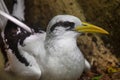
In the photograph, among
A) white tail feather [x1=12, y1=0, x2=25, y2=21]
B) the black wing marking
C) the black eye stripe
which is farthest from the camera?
white tail feather [x1=12, y1=0, x2=25, y2=21]

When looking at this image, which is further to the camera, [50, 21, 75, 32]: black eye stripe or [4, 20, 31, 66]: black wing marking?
[4, 20, 31, 66]: black wing marking

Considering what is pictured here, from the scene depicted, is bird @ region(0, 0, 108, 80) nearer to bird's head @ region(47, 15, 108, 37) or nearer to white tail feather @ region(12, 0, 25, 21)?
bird's head @ region(47, 15, 108, 37)

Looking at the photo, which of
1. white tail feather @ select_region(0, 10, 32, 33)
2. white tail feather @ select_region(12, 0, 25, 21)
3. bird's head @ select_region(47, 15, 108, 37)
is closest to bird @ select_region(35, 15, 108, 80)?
bird's head @ select_region(47, 15, 108, 37)

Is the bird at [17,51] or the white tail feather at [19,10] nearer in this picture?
the bird at [17,51]

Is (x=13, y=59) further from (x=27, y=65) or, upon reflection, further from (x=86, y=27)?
(x=86, y=27)

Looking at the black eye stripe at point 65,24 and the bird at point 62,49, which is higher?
the black eye stripe at point 65,24

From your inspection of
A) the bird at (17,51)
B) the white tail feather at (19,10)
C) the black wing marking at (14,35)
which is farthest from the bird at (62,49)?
the white tail feather at (19,10)

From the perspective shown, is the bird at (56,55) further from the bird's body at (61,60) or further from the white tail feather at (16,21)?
the white tail feather at (16,21)

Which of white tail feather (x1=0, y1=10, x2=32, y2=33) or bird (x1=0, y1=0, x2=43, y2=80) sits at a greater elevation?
white tail feather (x1=0, y1=10, x2=32, y2=33)

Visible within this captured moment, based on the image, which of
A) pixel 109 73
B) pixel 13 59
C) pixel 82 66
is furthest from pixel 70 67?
pixel 109 73

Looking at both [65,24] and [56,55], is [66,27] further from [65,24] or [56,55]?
[56,55]

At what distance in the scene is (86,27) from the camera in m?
4.17

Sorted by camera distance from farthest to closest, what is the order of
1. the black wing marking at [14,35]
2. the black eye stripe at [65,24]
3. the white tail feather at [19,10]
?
the white tail feather at [19,10]
the black wing marking at [14,35]
the black eye stripe at [65,24]

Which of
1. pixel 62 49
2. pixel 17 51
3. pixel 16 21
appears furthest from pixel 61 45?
pixel 16 21
